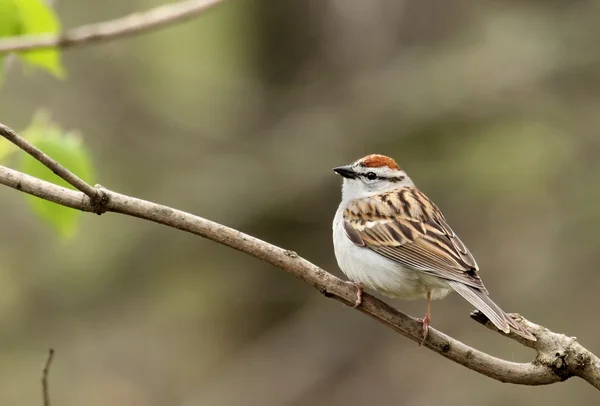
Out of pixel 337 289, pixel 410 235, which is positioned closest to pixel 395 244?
pixel 410 235

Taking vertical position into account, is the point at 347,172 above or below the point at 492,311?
above

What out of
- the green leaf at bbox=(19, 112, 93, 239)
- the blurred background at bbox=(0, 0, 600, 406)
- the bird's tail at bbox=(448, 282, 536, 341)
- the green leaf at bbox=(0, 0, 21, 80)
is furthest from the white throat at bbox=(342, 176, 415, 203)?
the blurred background at bbox=(0, 0, 600, 406)

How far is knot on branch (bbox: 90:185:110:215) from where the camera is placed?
2.89 meters

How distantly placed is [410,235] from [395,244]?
17 cm

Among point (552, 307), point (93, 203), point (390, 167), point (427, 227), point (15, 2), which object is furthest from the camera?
point (552, 307)

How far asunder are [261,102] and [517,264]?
3141 mm

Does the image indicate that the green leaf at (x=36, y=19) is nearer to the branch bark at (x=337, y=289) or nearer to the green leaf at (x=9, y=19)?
the green leaf at (x=9, y=19)

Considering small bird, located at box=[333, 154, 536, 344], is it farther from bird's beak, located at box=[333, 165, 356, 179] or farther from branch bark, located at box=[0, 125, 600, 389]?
branch bark, located at box=[0, 125, 600, 389]

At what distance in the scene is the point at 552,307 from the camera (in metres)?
7.78

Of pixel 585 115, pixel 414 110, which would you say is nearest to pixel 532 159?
pixel 585 115

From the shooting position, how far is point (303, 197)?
26.3 ft

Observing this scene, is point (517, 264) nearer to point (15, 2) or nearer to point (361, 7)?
point (361, 7)

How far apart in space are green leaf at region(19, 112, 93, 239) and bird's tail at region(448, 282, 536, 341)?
175cm

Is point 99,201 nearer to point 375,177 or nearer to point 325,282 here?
point 325,282
